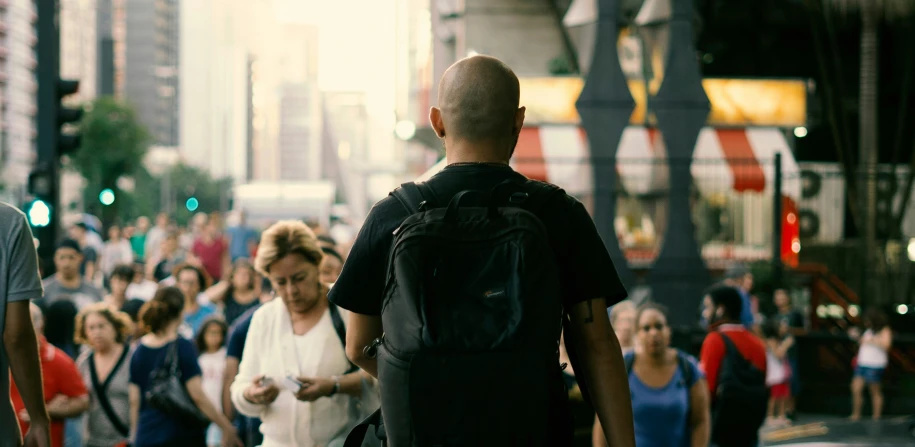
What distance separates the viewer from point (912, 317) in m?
19.6

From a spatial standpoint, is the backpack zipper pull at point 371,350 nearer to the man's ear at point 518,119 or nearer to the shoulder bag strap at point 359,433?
the shoulder bag strap at point 359,433

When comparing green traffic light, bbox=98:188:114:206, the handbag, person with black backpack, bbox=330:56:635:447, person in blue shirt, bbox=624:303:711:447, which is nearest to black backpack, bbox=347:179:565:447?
person with black backpack, bbox=330:56:635:447

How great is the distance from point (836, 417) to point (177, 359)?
38.1 ft

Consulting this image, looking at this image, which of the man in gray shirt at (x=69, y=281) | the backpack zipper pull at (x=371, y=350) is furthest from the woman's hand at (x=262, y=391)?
the man in gray shirt at (x=69, y=281)

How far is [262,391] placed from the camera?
5.30 m

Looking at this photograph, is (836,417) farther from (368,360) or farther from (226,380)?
(368,360)

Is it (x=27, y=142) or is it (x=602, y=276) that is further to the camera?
(x=27, y=142)

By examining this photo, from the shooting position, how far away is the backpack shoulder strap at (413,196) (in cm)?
303

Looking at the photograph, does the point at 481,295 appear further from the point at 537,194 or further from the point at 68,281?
the point at 68,281

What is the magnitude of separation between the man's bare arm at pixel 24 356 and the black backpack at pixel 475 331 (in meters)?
1.92

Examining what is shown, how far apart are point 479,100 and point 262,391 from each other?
2528mm

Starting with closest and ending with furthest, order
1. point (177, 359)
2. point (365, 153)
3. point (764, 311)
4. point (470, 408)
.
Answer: point (470, 408)
point (177, 359)
point (764, 311)
point (365, 153)

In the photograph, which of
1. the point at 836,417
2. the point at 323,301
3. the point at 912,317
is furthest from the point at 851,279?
the point at 323,301

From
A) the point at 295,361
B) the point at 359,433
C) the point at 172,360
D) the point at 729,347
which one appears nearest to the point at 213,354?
the point at 172,360
